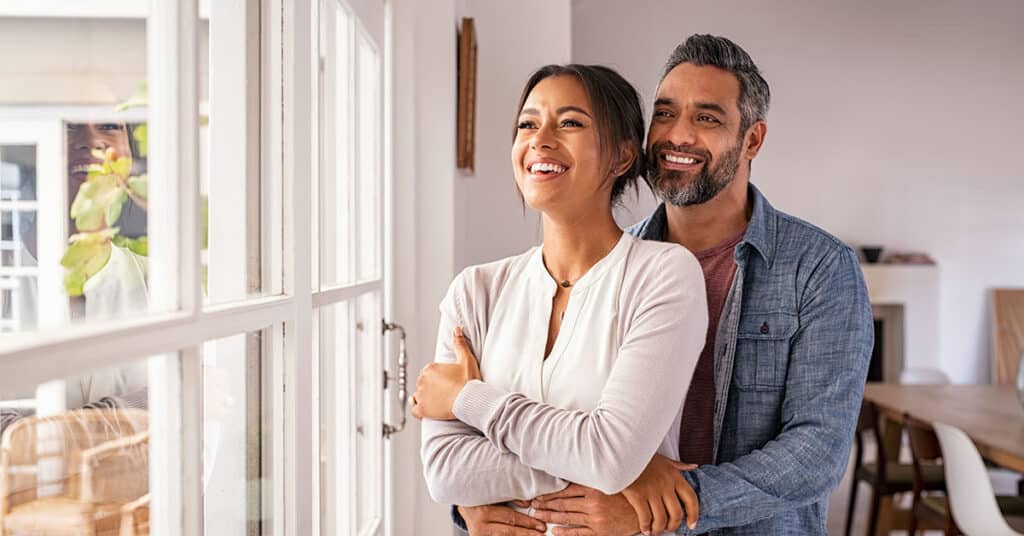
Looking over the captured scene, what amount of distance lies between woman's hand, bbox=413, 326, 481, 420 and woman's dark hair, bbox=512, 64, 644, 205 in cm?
34

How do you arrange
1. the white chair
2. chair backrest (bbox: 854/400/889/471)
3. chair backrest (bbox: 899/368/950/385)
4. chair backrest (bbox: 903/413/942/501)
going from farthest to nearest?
1. chair backrest (bbox: 899/368/950/385)
2. chair backrest (bbox: 854/400/889/471)
3. chair backrest (bbox: 903/413/942/501)
4. the white chair

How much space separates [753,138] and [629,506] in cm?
70

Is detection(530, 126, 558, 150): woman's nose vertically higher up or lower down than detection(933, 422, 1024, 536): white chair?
higher up

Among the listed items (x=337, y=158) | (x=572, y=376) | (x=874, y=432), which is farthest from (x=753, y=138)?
(x=874, y=432)

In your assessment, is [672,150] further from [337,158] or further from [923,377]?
[923,377]

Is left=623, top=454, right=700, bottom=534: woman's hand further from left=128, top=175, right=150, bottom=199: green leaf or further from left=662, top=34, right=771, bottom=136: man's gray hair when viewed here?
left=128, top=175, right=150, bottom=199: green leaf

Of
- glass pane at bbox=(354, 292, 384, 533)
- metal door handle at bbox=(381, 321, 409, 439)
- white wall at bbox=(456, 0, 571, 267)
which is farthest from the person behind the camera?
white wall at bbox=(456, 0, 571, 267)

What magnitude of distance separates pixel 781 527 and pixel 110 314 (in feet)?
3.79

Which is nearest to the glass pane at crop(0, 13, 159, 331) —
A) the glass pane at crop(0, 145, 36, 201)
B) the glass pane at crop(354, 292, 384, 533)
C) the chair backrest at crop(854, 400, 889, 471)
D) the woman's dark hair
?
the glass pane at crop(0, 145, 36, 201)

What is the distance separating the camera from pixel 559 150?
4.23 ft

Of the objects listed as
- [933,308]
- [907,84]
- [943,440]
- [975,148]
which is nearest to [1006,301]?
[933,308]

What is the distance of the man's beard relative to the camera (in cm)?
150

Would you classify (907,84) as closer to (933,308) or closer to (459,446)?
(933,308)

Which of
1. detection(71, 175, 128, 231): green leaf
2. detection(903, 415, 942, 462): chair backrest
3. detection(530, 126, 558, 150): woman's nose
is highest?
detection(530, 126, 558, 150): woman's nose
